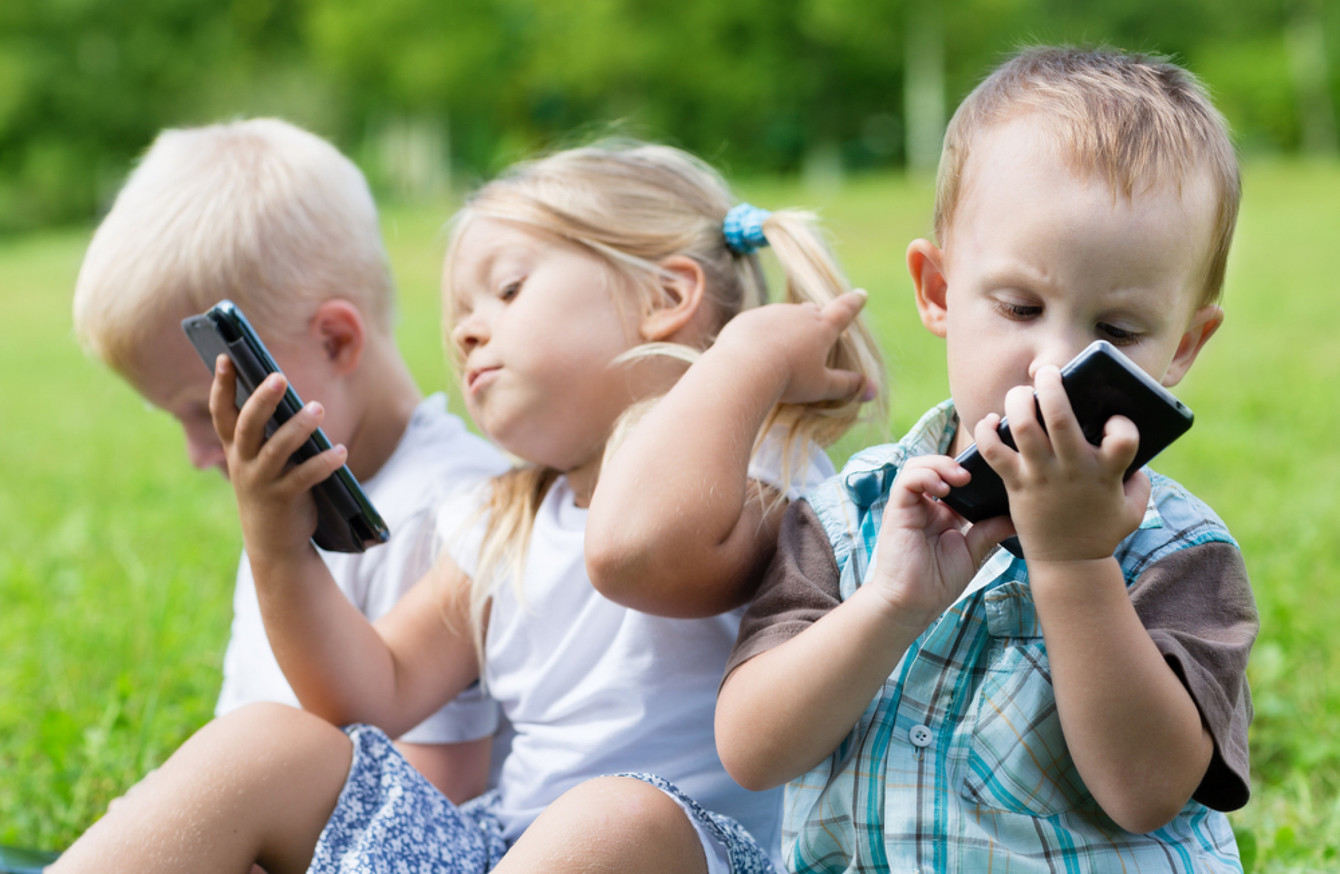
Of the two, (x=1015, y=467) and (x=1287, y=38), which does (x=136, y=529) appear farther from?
(x=1287, y=38)

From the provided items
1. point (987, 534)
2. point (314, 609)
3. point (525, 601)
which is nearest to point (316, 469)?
point (314, 609)

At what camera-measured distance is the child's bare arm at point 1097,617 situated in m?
1.08

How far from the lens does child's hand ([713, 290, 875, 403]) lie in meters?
1.63

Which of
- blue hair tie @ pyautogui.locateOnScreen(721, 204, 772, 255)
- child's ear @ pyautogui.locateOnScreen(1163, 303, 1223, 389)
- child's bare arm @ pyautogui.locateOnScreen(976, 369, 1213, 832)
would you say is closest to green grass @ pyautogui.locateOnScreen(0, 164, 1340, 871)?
blue hair tie @ pyautogui.locateOnScreen(721, 204, 772, 255)

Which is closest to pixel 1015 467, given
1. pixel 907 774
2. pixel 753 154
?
pixel 907 774

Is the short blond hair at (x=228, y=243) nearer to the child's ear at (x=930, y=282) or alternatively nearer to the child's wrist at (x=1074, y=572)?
the child's ear at (x=930, y=282)

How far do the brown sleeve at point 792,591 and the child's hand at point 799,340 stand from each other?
204 millimetres

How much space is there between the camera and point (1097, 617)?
1.15 meters

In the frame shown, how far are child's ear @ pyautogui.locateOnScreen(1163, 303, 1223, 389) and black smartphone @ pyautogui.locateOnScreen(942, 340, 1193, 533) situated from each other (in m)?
0.24

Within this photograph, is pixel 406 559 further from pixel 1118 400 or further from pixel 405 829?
pixel 1118 400

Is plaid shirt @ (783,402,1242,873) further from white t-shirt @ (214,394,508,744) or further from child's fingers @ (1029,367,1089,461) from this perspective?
white t-shirt @ (214,394,508,744)

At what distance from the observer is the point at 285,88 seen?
101ft

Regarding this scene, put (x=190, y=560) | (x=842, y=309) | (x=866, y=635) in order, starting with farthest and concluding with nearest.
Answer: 1. (x=190, y=560)
2. (x=842, y=309)
3. (x=866, y=635)

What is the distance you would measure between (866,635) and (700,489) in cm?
31
